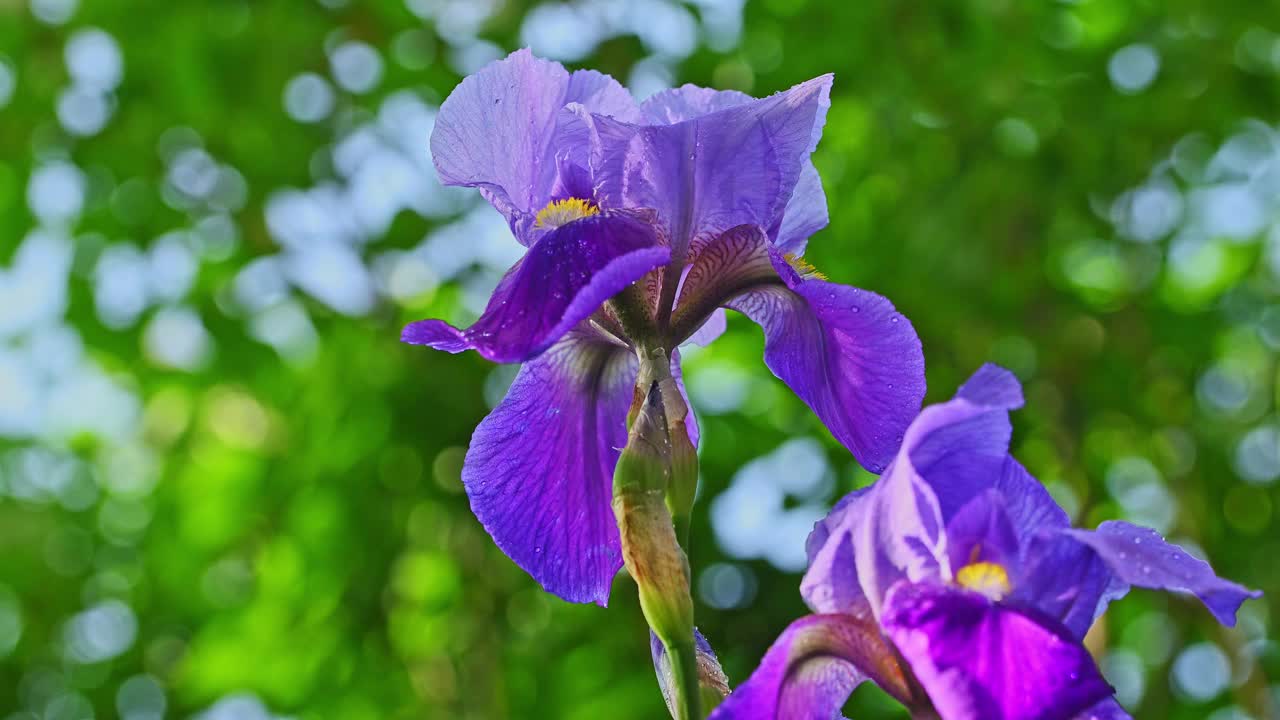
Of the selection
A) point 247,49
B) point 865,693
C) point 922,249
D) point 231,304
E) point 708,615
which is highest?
point 247,49

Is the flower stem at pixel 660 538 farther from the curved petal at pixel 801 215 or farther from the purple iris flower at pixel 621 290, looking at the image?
the curved petal at pixel 801 215

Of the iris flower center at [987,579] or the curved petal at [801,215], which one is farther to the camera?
the curved petal at [801,215]

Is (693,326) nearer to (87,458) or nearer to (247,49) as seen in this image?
(247,49)

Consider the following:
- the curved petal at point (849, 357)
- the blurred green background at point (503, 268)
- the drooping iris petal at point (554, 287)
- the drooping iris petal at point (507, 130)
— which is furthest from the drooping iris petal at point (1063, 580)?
the blurred green background at point (503, 268)

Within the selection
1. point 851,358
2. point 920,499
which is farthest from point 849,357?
point 920,499

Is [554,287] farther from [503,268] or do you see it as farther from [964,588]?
[503,268]

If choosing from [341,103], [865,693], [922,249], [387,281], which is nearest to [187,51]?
[341,103]
